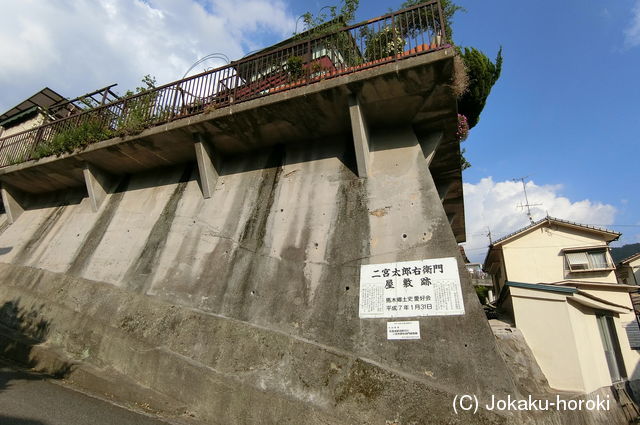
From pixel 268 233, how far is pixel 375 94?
12.4ft

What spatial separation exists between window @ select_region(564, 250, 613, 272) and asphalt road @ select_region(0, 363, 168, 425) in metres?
21.5

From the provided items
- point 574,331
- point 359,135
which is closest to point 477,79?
point 359,135

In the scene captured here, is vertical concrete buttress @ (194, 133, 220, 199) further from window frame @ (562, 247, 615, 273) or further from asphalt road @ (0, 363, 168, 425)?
window frame @ (562, 247, 615, 273)

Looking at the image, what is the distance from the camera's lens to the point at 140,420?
5.12 meters

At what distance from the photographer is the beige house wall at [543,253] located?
61.8 ft

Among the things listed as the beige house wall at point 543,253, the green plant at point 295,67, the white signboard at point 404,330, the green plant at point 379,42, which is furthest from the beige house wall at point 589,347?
the beige house wall at point 543,253

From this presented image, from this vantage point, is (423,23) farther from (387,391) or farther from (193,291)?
(193,291)

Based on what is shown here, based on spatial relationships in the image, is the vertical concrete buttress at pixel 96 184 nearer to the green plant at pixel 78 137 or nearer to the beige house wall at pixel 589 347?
the green plant at pixel 78 137

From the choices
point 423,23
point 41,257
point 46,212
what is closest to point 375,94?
point 423,23

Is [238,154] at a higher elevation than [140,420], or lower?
higher

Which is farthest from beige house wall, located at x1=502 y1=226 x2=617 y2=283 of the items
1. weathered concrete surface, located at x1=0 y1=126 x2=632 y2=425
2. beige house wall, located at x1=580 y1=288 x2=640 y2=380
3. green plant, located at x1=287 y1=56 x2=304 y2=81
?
green plant, located at x1=287 y1=56 x2=304 y2=81

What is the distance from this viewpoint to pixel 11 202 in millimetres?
12719

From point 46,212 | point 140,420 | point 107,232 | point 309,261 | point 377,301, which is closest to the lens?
point 140,420

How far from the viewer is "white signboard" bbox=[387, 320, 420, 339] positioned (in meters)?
5.23
